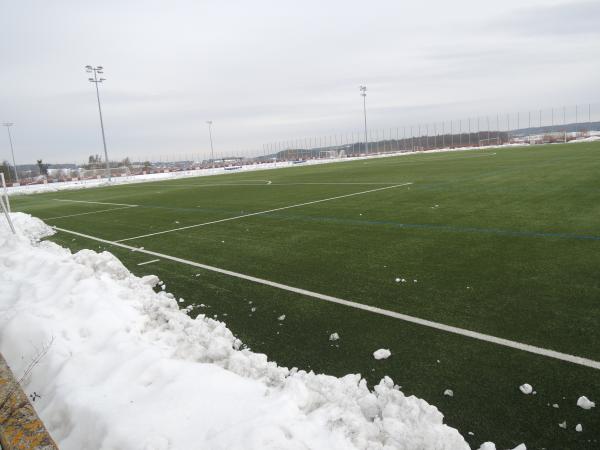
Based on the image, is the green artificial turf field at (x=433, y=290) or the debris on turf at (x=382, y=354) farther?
the debris on turf at (x=382, y=354)

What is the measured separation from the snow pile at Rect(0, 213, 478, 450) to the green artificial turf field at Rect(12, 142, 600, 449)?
405 mm

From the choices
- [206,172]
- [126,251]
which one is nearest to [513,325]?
[126,251]

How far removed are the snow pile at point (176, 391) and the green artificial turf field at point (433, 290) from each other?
405mm

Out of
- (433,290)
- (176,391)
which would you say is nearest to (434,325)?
(433,290)

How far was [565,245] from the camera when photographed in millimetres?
6168

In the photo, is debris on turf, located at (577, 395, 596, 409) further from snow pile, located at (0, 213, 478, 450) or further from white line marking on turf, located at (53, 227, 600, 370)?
snow pile, located at (0, 213, 478, 450)

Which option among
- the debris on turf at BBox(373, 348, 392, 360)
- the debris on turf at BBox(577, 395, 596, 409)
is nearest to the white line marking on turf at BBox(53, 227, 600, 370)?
the debris on turf at BBox(577, 395, 596, 409)

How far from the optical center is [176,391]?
2762 mm

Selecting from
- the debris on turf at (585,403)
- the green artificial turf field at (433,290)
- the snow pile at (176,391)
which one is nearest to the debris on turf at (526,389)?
the green artificial turf field at (433,290)

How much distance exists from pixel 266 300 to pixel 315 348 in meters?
1.35

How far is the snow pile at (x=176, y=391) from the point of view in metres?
2.34

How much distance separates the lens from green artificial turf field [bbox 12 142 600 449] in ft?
9.52

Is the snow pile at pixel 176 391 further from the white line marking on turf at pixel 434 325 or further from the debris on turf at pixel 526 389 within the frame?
the white line marking on turf at pixel 434 325

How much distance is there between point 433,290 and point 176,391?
121 inches
